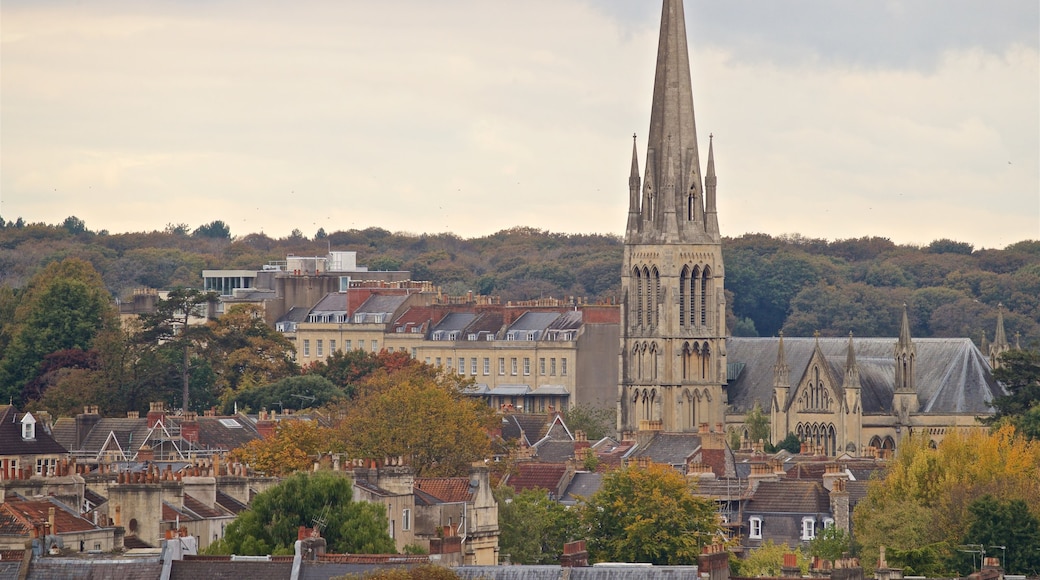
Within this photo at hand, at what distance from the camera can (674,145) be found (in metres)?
154

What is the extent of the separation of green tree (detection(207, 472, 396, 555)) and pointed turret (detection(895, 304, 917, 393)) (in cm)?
8310

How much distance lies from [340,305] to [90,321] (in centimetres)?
2955

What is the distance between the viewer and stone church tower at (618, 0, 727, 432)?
153 m

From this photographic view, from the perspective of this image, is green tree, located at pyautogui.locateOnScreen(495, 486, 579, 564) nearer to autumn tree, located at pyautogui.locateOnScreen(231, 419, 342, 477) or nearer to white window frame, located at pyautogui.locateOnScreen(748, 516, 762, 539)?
autumn tree, located at pyautogui.locateOnScreen(231, 419, 342, 477)

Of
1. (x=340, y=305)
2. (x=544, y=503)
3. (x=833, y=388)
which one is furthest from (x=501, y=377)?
(x=544, y=503)

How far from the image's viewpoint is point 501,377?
17112 cm

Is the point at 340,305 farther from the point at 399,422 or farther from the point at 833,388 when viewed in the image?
the point at 399,422

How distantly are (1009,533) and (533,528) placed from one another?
1199cm

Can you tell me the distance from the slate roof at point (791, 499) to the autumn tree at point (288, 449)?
12.9 metres

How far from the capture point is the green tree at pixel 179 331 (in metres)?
150

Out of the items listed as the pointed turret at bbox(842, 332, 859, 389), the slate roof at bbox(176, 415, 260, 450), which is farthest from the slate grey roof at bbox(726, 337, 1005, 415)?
the slate roof at bbox(176, 415, 260, 450)

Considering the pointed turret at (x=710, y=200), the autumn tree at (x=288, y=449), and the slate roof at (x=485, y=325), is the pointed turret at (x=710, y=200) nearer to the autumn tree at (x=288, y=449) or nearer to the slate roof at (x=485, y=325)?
the slate roof at (x=485, y=325)

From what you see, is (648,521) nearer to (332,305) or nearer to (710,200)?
(710,200)

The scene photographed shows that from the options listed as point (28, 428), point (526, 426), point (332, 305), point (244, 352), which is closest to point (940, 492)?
point (28, 428)
